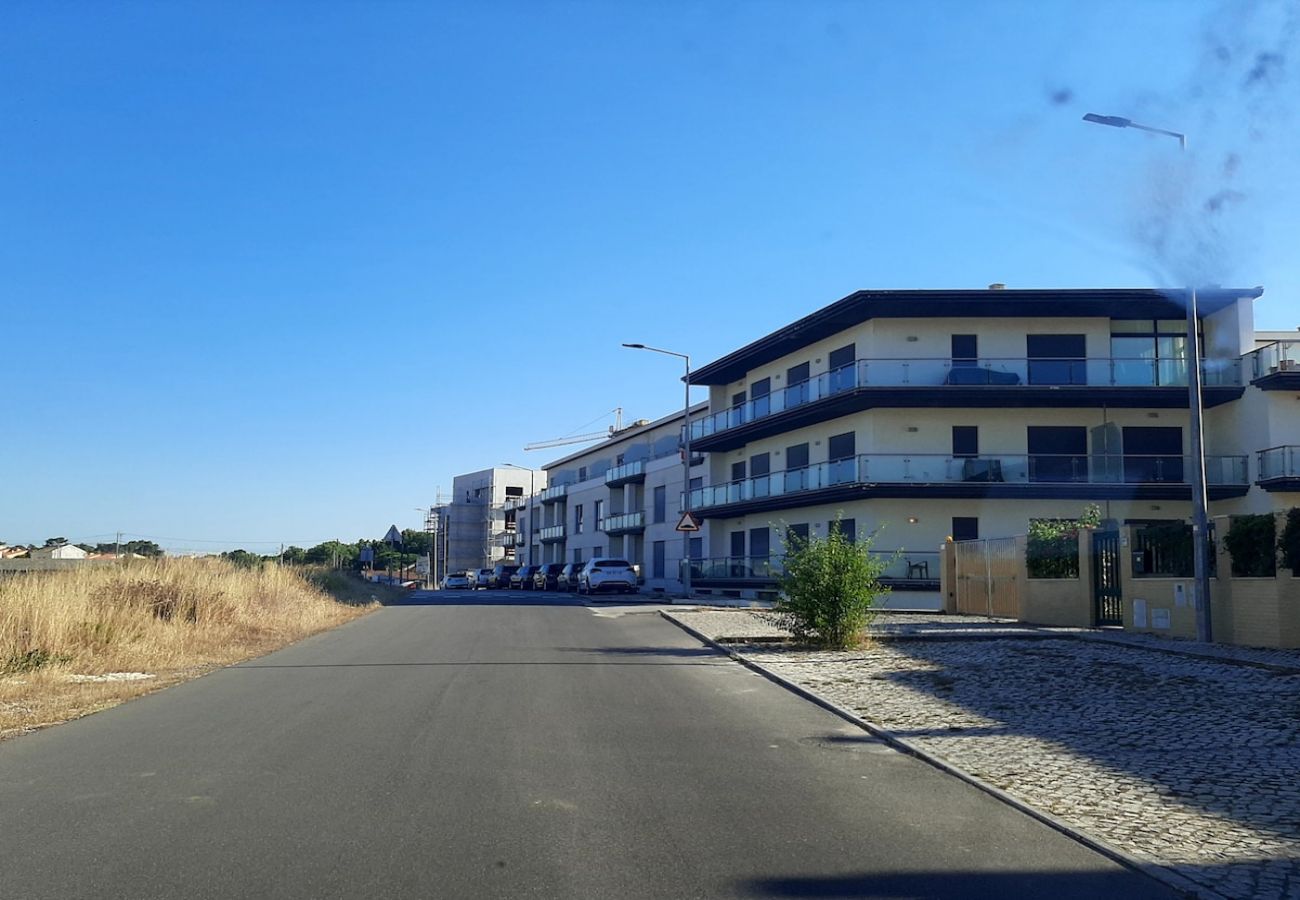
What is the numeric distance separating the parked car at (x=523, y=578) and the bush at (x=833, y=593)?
53.8m

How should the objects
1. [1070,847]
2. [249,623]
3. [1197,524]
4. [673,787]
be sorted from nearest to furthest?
[1070,847]
[673,787]
[1197,524]
[249,623]

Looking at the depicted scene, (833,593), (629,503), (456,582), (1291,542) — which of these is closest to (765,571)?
(833,593)

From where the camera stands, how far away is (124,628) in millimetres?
16234

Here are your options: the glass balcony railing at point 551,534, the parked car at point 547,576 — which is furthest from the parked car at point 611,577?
the glass balcony railing at point 551,534

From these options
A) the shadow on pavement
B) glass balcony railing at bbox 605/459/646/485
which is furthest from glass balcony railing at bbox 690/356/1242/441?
the shadow on pavement

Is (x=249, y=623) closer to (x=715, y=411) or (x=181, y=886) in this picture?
(x=181, y=886)

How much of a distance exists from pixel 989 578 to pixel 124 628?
18769 millimetres

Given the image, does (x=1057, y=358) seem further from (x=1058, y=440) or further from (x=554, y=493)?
(x=554, y=493)

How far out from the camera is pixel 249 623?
20984mm

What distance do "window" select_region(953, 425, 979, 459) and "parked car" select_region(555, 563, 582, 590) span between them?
25624 mm

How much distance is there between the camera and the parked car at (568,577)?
59250 millimetres

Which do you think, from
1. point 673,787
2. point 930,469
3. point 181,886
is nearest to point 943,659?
point 673,787

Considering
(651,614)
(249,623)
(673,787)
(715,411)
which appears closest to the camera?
(673,787)

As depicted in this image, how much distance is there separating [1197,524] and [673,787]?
12.7 m
